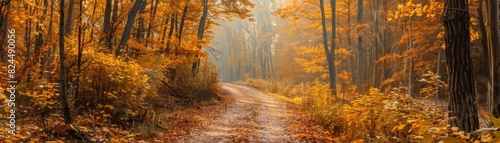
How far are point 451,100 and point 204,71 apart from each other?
43.1 ft

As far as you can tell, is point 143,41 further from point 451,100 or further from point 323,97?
point 451,100

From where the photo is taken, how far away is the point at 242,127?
368 inches

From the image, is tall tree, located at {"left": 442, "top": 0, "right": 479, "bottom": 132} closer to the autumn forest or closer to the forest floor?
the autumn forest

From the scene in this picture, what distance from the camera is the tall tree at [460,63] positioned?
484 cm

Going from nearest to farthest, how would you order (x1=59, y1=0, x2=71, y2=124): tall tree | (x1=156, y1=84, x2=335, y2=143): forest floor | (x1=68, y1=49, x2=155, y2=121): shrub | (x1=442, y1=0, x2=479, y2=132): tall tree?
1. (x1=442, y1=0, x2=479, y2=132): tall tree
2. (x1=59, y1=0, x2=71, y2=124): tall tree
3. (x1=68, y1=49, x2=155, y2=121): shrub
4. (x1=156, y1=84, x2=335, y2=143): forest floor

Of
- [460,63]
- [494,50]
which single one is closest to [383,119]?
[460,63]

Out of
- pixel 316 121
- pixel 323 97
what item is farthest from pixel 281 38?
pixel 316 121

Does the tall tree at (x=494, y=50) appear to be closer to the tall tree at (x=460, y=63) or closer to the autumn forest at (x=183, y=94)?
the autumn forest at (x=183, y=94)

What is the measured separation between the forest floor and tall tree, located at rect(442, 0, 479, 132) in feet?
10.6

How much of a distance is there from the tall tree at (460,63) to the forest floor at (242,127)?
10.6 feet

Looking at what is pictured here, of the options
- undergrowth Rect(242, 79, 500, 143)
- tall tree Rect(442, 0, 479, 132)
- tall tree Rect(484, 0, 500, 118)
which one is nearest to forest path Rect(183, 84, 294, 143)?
undergrowth Rect(242, 79, 500, 143)

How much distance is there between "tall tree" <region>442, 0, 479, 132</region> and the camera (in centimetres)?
484

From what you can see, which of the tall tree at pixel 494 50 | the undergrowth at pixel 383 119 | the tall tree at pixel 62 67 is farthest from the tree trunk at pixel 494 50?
the tall tree at pixel 62 67

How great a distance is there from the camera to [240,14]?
17.0 metres
